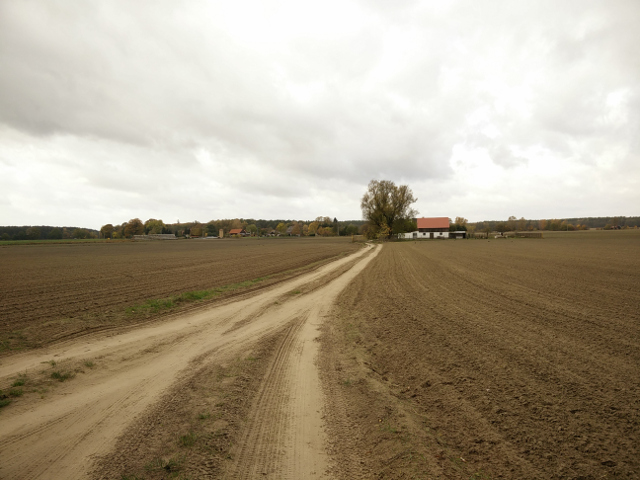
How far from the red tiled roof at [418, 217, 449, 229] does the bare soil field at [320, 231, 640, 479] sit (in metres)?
99.2

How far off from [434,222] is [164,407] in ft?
365

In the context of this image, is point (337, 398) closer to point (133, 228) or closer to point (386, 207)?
point (386, 207)

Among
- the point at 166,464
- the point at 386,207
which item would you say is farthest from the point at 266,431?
the point at 386,207

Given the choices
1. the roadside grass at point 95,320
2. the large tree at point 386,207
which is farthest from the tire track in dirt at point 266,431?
the large tree at point 386,207

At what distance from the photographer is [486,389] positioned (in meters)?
5.22

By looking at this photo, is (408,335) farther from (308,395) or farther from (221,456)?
(221,456)

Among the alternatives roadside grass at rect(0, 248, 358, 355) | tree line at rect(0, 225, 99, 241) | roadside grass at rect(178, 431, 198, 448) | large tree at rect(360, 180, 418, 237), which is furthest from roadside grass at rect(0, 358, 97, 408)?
tree line at rect(0, 225, 99, 241)

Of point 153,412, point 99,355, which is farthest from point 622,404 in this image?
point 99,355

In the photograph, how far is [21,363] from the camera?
6762mm

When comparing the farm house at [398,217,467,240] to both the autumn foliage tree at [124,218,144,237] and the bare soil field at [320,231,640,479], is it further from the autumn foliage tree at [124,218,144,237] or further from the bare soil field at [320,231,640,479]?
the autumn foliage tree at [124,218,144,237]

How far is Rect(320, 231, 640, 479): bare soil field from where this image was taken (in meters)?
3.61

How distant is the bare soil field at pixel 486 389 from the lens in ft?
11.8

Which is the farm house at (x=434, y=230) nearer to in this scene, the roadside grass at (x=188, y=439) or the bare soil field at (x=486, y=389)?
the bare soil field at (x=486, y=389)

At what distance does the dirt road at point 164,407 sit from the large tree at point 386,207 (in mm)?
79451
